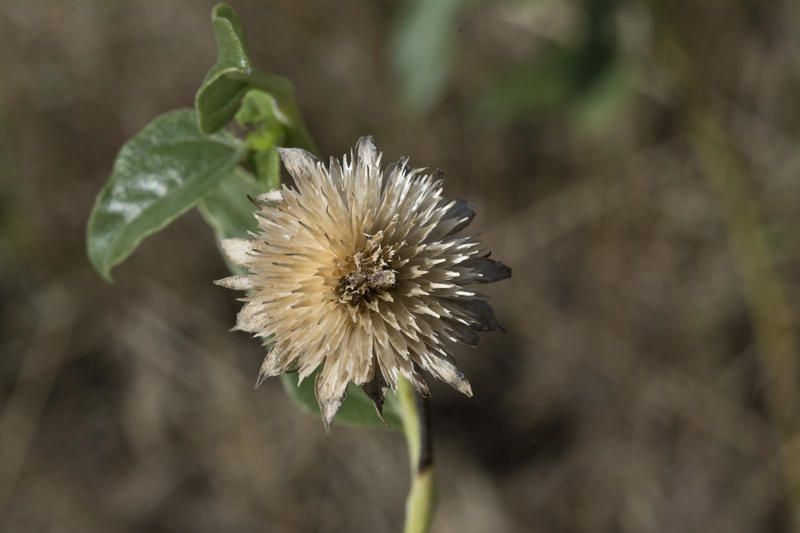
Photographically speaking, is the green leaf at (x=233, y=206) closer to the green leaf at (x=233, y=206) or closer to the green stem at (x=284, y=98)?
the green leaf at (x=233, y=206)

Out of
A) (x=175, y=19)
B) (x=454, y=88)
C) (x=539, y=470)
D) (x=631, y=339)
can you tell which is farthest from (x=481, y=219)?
(x=175, y=19)

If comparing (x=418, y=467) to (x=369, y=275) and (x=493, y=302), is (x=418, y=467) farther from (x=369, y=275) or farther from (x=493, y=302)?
(x=493, y=302)

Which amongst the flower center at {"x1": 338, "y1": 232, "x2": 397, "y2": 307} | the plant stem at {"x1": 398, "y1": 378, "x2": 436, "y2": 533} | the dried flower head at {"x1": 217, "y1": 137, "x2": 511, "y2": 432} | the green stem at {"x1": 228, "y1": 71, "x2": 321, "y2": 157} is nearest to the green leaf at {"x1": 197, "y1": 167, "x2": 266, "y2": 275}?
the green stem at {"x1": 228, "y1": 71, "x2": 321, "y2": 157}

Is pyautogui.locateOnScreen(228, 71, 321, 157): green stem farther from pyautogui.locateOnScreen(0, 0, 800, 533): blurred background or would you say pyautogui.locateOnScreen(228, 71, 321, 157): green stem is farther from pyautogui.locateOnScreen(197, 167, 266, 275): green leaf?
pyautogui.locateOnScreen(0, 0, 800, 533): blurred background

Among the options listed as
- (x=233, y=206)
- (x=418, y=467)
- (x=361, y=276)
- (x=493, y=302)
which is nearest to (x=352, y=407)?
(x=418, y=467)

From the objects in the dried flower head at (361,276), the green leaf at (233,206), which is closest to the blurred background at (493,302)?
the green leaf at (233,206)

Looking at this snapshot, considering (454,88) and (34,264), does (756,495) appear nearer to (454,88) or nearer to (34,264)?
(454,88)
